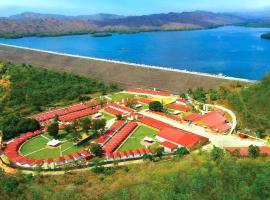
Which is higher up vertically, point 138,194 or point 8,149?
point 138,194

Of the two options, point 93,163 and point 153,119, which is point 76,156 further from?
point 153,119

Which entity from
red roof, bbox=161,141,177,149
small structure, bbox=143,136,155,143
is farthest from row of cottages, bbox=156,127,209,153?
small structure, bbox=143,136,155,143

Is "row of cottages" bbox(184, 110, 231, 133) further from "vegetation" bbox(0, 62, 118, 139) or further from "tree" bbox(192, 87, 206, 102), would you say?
"vegetation" bbox(0, 62, 118, 139)

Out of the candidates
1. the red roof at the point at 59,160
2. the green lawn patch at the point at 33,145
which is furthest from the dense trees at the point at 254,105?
the green lawn patch at the point at 33,145

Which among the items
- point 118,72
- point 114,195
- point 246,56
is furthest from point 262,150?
point 246,56

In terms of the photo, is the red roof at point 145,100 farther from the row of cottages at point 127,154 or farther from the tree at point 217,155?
the tree at point 217,155
